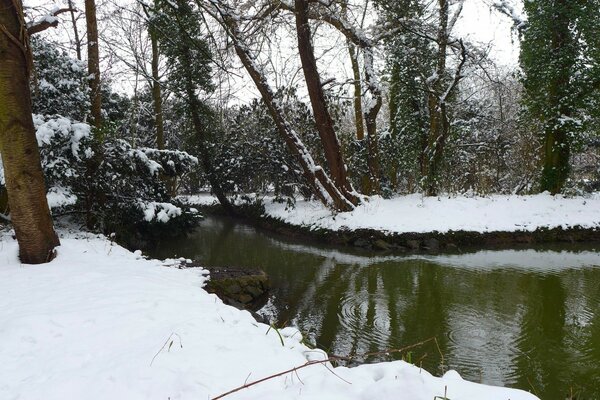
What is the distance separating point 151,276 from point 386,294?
3.66 m

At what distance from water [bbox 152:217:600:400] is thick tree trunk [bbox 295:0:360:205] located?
2.63 m

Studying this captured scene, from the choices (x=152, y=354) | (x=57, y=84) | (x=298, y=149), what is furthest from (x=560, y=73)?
(x=152, y=354)

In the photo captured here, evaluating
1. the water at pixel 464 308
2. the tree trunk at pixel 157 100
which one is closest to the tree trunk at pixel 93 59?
the water at pixel 464 308

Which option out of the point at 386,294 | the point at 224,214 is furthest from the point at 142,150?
the point at 224,214

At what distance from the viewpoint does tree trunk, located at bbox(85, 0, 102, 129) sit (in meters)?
8.00

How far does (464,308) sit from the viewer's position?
5523 millimetres

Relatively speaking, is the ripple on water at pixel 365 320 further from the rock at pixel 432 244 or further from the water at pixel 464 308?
the rock at pixel 432 244

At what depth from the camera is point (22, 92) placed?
404 centimetres

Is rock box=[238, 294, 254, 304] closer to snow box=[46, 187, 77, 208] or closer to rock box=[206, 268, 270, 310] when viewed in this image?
rock box=[206, 268, 270, 310]

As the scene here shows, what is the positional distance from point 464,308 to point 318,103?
6868 mm

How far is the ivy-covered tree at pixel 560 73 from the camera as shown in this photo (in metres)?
10.6

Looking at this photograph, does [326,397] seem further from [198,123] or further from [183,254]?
[198,123]

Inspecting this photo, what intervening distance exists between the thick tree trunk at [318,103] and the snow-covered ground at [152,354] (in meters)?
7.99

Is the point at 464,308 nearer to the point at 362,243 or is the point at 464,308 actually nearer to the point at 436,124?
the point at 362,243
